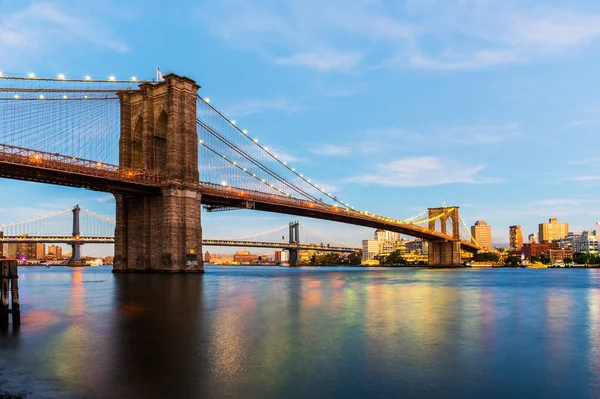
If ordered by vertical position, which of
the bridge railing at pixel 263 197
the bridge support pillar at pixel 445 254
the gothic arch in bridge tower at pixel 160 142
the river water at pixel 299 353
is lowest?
the bridge support pillar at pixel 445 254

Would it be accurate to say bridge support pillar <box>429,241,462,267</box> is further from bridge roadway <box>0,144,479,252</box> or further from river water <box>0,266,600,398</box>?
river water <box>0,266,600,398</box>

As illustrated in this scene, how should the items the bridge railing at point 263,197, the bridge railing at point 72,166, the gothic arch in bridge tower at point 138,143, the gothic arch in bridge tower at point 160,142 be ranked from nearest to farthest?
the bridge railing at point 72,166 → the gothic arch in bridge tower at point 160,142 → the bridge railing at point 263,197 → the gothic arch in bridge tower at point 138,143

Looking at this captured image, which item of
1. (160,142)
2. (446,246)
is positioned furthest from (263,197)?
(446,246)

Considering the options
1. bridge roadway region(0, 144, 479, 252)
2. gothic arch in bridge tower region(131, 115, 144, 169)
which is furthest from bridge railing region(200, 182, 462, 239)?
gothic arch in bridge tower region(131, 115, 144, 169)

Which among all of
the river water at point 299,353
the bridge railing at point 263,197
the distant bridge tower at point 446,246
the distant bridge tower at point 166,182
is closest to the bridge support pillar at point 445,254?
the distant bridge tower at point 446,246

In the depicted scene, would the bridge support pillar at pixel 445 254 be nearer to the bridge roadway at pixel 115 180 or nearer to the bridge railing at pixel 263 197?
the bridge railing at pixel 263 197

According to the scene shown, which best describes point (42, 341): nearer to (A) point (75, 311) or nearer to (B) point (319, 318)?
(A) point (75, 311)

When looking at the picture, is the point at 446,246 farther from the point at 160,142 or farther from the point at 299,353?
the point at 299,353
